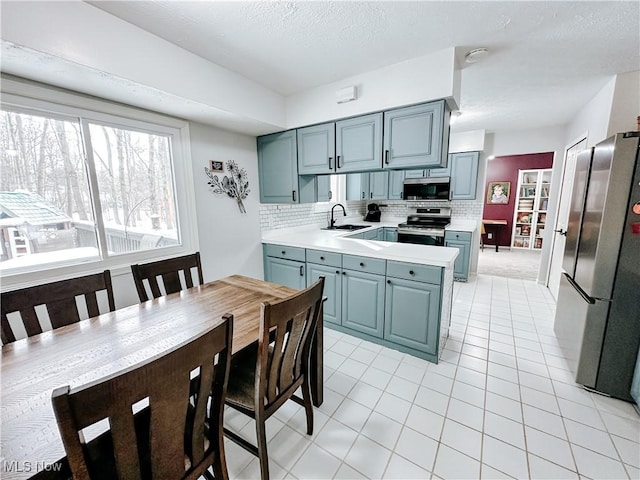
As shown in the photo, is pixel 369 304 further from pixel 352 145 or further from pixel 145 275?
pixel 145 275

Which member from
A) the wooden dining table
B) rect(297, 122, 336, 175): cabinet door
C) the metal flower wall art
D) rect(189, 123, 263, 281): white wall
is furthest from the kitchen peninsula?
the wooden dining table

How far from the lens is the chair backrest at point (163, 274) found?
1.74 meters

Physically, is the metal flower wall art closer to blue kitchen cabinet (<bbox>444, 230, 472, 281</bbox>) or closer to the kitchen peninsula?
the kitchen peninsula

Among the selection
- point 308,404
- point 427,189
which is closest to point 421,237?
point 427,189

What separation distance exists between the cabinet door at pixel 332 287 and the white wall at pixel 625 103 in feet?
8.89

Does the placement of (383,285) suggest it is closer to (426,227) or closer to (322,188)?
(322,188)

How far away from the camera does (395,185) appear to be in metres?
4.55

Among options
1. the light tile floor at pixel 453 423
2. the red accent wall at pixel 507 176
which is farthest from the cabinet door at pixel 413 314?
the red accent wall at pixel 507 176

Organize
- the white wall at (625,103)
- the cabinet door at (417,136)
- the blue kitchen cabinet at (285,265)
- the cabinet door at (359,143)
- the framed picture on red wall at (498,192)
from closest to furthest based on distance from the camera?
the cabinet door at (417,136) → the white wall at (625,103) → the cabinet door at (359,143) → the blue kitchen cabinet at (285,265) → the framed picture on red wall at (498,192)

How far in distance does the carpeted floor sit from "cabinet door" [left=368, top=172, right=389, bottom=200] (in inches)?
90.4

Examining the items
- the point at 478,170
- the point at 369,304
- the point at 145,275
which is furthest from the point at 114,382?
the point at 478,170

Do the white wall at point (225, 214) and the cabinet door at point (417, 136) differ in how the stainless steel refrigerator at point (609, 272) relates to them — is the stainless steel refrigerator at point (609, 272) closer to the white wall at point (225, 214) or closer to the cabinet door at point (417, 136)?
the cabinet door at point (417, 136)

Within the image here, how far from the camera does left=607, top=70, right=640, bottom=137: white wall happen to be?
2209 mm

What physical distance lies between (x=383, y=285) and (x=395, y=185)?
2.71 metres
